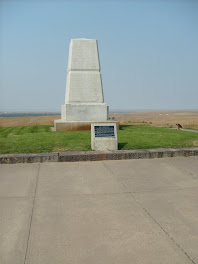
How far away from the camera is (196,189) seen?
4.28 metres

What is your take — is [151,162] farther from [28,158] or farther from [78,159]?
[28,158]

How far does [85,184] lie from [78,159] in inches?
74.2

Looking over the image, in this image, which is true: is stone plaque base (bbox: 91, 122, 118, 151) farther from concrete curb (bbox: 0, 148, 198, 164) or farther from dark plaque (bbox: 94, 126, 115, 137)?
concrete curb (bbox: 0, 148, 198, 164)

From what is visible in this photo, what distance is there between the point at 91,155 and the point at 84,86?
20.7 ft

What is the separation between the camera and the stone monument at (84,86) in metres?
11.9

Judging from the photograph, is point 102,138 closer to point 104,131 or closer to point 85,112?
point 104,131

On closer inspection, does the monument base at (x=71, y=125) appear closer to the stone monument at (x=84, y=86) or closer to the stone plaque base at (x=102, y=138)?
the stone monument at (x=84, y=86)

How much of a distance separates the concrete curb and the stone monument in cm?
536

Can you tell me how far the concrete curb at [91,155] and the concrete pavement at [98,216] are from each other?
663 millimetres

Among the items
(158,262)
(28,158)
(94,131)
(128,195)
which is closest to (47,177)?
(28,158)

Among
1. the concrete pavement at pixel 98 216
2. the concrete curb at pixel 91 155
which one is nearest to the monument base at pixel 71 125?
the concrete curb at pixel 91 155

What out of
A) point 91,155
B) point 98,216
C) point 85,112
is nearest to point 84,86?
point 85,112

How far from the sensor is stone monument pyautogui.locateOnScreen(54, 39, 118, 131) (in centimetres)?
1185

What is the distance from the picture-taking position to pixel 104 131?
738 cm
